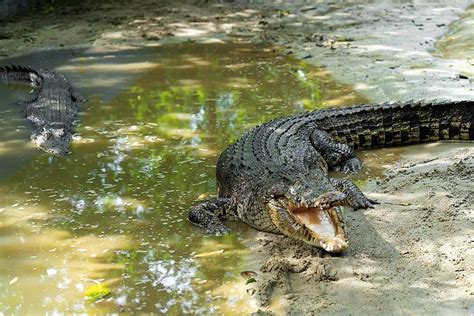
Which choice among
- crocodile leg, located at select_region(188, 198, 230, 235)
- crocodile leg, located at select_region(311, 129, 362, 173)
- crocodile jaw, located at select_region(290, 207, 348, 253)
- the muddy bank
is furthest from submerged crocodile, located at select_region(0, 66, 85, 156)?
crocodile jaw, located at select_region(290, 207, 348, 253)

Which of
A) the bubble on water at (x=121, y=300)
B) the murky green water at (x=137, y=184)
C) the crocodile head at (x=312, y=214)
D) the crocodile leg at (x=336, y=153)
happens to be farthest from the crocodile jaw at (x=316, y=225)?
Answer: the crocodile leg at (x=336, y=153)

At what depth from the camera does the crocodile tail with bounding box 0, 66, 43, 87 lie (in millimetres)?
9453

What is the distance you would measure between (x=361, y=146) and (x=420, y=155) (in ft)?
2.09

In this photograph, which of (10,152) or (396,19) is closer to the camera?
(10,152)

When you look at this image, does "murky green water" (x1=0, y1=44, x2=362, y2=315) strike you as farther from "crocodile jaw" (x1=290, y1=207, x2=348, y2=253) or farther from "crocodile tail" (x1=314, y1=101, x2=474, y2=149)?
"crocodile tail" (x1=314, y1=101, x2=474, y2=149)

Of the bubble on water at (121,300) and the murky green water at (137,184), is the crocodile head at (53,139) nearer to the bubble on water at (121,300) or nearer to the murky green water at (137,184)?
the murky green water at (137,184)

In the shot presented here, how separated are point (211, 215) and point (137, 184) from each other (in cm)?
104

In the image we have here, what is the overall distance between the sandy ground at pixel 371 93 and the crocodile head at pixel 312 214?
17 cm

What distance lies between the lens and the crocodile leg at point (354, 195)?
16.0 ft

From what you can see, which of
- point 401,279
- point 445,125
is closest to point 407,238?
point 401,279

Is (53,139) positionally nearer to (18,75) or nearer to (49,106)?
(49,106)

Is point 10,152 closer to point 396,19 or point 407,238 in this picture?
point 407,238

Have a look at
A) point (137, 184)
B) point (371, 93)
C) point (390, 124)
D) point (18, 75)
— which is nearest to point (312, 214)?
point (137, 184)

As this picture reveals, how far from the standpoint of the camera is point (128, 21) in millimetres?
12797
